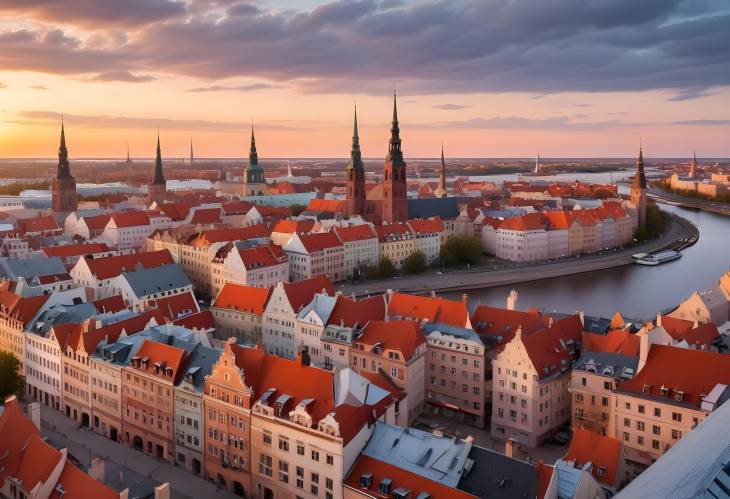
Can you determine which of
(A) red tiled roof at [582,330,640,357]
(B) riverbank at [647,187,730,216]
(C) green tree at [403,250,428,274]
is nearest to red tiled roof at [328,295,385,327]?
(A) red tiled roof at [582,330,640,357]

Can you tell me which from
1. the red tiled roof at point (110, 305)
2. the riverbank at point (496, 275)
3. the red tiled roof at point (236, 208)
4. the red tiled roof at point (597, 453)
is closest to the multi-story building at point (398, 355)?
the red tiled roof at point (597, 453)

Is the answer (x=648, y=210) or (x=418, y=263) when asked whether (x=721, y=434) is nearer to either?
(x=418, y=263)

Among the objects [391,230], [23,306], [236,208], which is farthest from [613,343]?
[236,208]

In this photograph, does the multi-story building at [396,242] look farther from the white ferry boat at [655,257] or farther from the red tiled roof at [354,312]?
the red tiled roof at [354,312]

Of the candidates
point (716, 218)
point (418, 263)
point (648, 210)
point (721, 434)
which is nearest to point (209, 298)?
point (418, 263)

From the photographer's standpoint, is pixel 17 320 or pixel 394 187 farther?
pixel 394 187

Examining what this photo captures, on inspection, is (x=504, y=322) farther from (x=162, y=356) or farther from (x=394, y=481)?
(x=162, y=356)

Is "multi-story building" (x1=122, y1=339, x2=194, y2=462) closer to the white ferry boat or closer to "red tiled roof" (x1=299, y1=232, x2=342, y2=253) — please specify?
"red tiled roof" (x1=299, y1=232, x2=342, y2=253)
